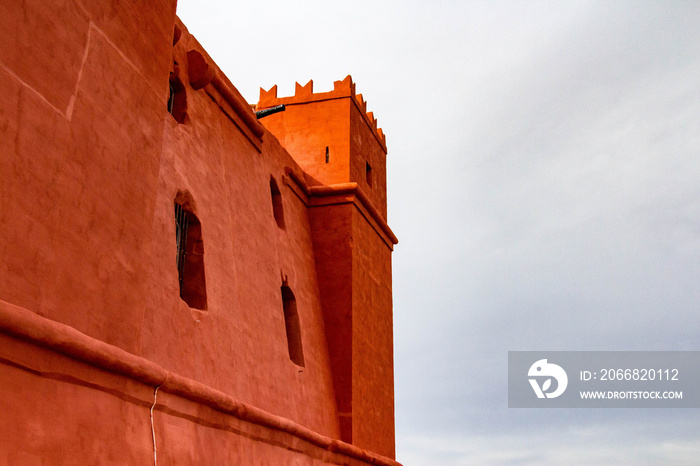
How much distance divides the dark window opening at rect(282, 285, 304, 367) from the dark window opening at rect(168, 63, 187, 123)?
3.05 metres

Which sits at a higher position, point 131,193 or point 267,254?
point 267,254

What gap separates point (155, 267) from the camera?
7.07 metres

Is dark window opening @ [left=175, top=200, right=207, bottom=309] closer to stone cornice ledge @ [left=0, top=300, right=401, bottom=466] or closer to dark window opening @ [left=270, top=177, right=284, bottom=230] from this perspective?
stone cornice ledge @ [left=0, top=300, right=401, bottom=466]

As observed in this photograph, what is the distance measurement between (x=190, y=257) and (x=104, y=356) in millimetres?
3341

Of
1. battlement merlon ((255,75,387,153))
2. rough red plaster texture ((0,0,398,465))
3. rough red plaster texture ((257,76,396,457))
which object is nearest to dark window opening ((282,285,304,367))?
rough red plaster texture ((0,0,398,465))

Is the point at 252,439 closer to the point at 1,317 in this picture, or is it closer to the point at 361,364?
the point at 1,317

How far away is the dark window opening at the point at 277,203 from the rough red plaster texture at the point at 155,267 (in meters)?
0.04

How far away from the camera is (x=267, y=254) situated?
10164 mm

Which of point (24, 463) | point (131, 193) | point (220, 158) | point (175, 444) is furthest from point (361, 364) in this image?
point (24, 463)

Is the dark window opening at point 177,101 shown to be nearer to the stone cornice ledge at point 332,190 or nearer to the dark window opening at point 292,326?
the dark window opening at point 292,326

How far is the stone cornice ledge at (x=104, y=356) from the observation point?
4277mm

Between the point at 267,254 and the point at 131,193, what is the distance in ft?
15.0

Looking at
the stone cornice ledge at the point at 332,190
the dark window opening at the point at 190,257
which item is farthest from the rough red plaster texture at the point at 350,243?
the dark window opening at the point at 190,257

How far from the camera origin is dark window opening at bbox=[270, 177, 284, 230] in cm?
1117
